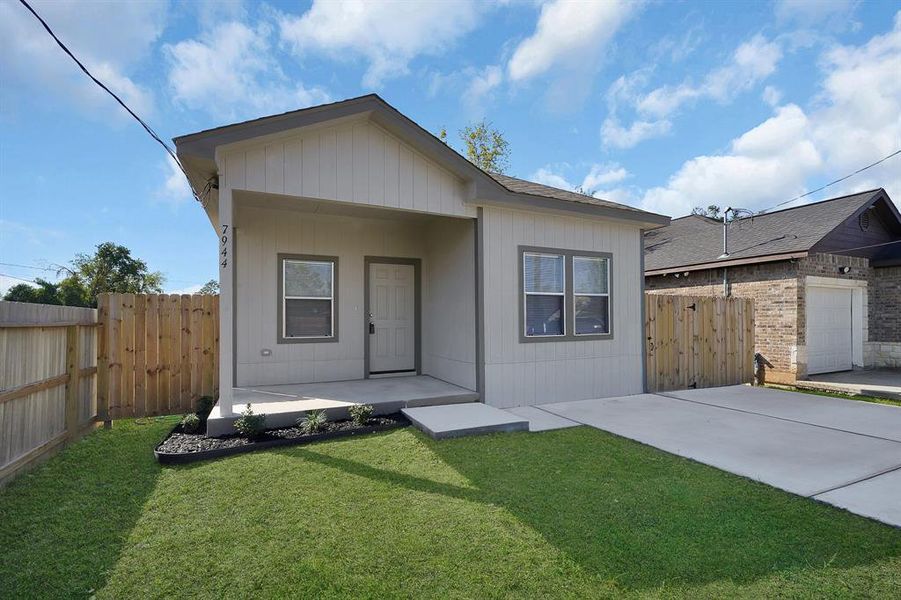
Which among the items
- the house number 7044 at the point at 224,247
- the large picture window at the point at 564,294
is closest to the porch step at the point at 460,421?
the large picture window at the point at 564,294

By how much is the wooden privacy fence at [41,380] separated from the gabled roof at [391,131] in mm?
2122

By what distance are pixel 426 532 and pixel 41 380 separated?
4.12 metres

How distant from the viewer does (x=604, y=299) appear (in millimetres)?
7562

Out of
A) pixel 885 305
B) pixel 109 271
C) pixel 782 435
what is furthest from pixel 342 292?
pixel 109 271

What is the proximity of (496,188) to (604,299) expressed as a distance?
2.88 metres

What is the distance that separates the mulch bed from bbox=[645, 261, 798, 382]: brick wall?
29.0 ft

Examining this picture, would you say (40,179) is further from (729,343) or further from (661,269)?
(729,343)

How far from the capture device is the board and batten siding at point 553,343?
649cm

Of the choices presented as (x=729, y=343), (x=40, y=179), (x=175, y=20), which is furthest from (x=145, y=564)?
(x=40, y=179)

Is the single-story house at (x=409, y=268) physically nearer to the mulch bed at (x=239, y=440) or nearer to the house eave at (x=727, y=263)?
the mulch bed at (x=239, y=440)

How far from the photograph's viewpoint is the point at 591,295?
743 cm

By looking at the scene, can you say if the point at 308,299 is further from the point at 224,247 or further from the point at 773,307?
the point at 773,307

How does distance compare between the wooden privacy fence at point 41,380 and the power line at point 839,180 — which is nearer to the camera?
the wooden privacy fence at point 41,380

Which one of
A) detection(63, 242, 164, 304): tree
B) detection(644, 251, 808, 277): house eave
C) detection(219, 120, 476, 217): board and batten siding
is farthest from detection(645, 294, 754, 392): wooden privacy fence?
detection(63, 242, 164, 304): tree
